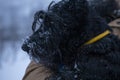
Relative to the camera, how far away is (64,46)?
1.80 metres

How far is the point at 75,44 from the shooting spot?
178 cm

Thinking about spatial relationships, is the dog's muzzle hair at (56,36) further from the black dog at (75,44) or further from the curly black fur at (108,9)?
the curly black fur at (108,9)

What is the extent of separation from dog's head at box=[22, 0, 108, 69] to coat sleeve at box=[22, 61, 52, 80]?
151 mm

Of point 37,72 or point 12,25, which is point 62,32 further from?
point 12,25

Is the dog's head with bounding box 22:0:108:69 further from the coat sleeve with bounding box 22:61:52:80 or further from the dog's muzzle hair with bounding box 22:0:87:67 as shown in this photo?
the coat sleeve with bounding box 22:61:52:80

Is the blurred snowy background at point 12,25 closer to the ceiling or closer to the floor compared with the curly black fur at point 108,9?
closer to the floor

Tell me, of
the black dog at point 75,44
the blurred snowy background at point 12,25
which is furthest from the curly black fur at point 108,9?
the blurred snowy background at point 12,25

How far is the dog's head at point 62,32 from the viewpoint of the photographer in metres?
1.76

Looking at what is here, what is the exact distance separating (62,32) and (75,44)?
9cm

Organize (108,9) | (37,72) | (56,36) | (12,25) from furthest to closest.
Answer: (12,25), (108,9), (37,72), (56,36)

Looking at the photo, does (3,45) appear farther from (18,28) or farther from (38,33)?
(38,33)

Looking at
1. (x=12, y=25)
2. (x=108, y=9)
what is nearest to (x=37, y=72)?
(x=108, y=9)

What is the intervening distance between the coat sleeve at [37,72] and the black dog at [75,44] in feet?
0.44

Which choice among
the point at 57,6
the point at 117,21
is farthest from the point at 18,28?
the point at 57,6
